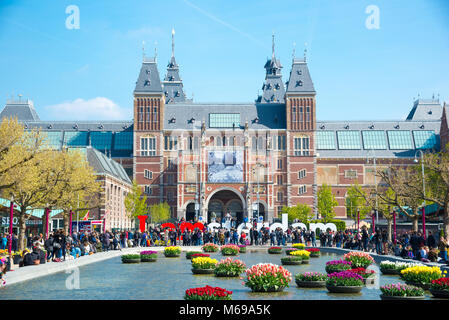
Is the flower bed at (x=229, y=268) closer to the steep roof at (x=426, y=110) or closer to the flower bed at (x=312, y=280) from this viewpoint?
the flower bed at (x=312, y=280)

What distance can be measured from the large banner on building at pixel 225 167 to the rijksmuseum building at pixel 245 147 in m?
0.16

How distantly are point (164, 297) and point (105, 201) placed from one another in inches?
1859

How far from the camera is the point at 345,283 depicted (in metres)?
15.3

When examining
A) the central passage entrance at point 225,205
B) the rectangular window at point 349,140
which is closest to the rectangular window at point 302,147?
the rectangular window at point 349,140

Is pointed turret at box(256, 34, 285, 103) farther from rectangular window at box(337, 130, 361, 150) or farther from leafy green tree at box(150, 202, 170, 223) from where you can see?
leafy green tree at box(150, 202, 170, 223)

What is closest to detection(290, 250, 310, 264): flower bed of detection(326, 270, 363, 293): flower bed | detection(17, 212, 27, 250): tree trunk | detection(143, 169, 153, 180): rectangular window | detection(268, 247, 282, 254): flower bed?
detection(268, 247, 282, 254): flower bed

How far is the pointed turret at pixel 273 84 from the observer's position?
358ft

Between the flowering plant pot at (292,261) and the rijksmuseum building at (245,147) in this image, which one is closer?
the flowering plant pot at (292,261)

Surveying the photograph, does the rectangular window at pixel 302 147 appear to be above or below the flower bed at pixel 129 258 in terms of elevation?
above

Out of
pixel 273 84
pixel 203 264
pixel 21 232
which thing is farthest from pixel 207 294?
pixel 273 84

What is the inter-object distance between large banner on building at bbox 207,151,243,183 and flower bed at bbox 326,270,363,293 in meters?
65.6

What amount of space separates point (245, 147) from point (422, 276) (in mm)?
66425

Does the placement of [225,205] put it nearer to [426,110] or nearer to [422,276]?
[426,110]
